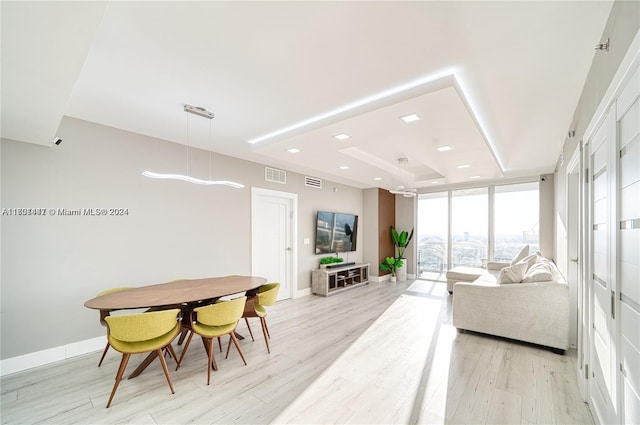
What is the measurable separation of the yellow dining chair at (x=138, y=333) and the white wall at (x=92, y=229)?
Result: 124 centimetres

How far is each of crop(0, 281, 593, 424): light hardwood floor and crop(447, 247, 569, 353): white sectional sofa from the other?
0.53 feet

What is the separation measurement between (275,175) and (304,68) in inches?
127

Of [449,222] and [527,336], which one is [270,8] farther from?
[449,222]

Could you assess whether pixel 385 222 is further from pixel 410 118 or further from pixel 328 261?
pixel 410 118

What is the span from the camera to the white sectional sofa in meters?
3.11

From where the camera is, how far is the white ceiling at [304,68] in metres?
1.54

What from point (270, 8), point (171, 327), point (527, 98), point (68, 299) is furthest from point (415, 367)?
point (68, 299)

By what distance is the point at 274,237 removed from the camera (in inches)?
Answer: 211

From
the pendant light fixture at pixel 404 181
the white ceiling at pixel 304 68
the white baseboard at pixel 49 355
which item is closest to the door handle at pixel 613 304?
the white ceiling at pixel 304 68

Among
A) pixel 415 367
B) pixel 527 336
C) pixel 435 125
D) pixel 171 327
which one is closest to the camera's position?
pixel 171 327

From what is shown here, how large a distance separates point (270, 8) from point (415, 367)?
3.29 m

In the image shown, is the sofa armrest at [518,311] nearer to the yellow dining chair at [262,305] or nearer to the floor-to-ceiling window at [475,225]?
the yellow dining chair at [262,305]

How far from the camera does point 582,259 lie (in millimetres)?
2225

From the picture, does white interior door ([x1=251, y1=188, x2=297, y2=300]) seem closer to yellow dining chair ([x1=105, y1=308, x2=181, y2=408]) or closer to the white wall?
the white wall
